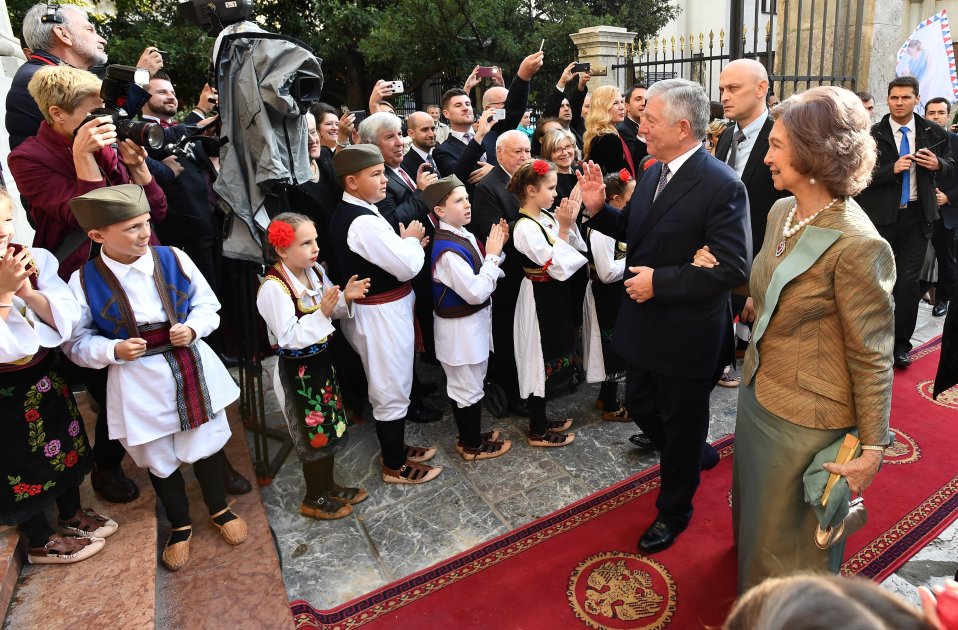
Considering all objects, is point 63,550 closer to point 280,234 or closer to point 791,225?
point 280,234

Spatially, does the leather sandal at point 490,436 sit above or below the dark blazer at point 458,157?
below

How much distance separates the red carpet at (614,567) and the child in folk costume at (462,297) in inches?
31.1

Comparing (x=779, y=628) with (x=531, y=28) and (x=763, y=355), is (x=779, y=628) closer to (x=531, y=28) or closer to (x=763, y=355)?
(x=763, y=355)

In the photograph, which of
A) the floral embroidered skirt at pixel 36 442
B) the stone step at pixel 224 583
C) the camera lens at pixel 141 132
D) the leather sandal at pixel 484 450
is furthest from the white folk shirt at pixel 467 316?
the floral embroidered skirt at pixel 36 442

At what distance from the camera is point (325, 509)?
311 cm

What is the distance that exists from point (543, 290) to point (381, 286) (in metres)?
0.96

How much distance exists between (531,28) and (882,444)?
14663 millimetres

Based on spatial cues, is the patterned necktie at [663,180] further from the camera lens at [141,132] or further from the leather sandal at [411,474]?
the camera lens at [141,132]

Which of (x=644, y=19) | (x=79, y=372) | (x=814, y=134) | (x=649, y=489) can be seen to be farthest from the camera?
(x=644, y=19)

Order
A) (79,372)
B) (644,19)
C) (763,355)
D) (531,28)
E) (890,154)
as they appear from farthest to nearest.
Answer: (644,19)
(531,28)
(890,154)
(79,372)
(763,355)

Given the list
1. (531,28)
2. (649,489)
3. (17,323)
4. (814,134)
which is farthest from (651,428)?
(531,28)

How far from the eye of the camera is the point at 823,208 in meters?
1.94

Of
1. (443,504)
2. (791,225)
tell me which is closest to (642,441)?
(443,504)

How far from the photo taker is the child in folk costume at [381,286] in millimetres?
3094
